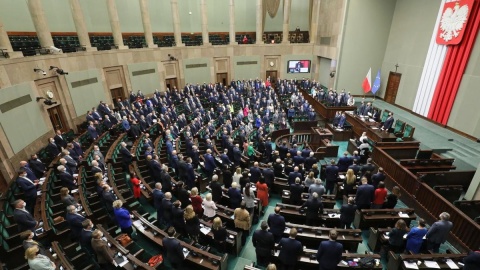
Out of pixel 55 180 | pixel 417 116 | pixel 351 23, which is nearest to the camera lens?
pixel 55 180

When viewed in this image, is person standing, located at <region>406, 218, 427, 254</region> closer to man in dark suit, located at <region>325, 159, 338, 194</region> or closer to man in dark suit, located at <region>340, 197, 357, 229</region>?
man in dark suit, located at <region>340, 197, 357, 229</region>

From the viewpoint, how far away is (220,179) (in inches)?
345

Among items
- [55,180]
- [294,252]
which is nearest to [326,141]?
[294,252]

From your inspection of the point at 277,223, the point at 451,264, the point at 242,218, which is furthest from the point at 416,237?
the point at 242,218

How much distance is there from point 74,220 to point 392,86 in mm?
19063

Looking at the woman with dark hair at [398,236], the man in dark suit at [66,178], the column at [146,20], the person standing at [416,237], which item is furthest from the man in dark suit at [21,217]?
the column at [146,20]

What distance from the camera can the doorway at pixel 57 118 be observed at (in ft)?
37.6

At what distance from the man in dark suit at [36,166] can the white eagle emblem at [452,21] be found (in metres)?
18.1

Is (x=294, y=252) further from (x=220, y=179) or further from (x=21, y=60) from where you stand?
(x=21, y=60)

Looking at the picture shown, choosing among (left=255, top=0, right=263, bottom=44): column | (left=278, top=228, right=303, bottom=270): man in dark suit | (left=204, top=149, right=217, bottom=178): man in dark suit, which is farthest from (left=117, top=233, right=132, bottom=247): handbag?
(left=255, top=0, right=263, bottom=44): column

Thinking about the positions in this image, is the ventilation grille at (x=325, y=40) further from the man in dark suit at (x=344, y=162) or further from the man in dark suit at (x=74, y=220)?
the man in dark suit at (x=74, y=220)

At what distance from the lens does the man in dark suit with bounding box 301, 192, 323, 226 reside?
5855 millimetres

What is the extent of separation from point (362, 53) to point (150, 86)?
15859mm

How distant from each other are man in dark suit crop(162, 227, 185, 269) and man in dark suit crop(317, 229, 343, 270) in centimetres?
251
